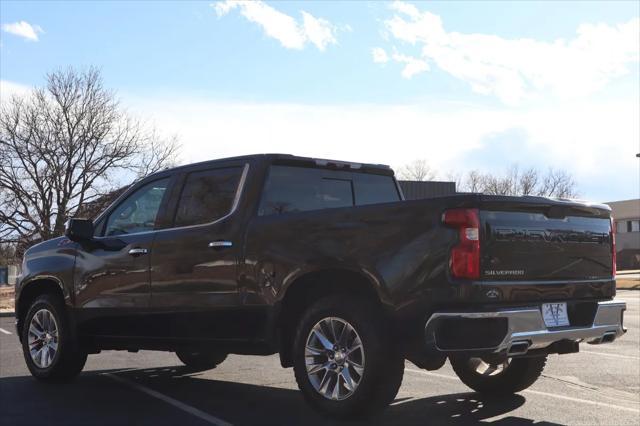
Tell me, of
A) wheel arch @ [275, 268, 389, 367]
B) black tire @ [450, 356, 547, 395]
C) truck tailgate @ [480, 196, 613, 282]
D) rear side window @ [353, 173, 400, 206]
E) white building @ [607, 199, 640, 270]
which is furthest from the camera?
white building @ [607, 199, 640, 270]

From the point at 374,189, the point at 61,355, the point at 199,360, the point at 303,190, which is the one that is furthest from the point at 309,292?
the point at 199,360

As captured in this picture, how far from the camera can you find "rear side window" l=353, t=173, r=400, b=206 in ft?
21.2

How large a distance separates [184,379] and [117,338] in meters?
1.08

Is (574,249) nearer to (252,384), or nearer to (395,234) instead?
(395,234)

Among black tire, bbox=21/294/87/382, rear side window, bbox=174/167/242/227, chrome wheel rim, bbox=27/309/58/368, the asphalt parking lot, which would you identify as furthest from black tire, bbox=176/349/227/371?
rear side window, bbox=174/167/242/227

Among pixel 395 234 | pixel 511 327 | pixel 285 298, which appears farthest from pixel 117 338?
pixel 511 327

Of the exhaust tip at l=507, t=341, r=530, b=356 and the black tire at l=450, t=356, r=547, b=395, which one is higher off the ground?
the exhaust tip at l=507, t=341, r=530, b=356

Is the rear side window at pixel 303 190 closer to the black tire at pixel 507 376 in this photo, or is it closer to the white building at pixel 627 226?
the black tire at pixel 507 376

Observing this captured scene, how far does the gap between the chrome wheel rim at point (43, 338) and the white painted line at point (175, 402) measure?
2.38 ft

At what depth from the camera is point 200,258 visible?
19.2 feet

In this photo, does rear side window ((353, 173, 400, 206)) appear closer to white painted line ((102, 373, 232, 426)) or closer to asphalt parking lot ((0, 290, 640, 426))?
asphalt parking lot ((0, 290, 640, 426))

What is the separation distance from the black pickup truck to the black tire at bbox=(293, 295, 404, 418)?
1 cm

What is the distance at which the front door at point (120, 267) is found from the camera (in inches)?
251

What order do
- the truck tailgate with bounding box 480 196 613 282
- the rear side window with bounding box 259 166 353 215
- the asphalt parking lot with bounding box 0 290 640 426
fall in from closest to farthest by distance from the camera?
the truck tailgate with bounding box 480 196 613 282, the asphalt parking lot with bounding box 0 290 640 426, the rear side window with bounding box 259 166 353 215
